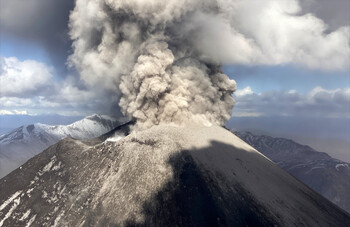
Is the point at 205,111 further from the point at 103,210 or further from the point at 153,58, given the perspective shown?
the point at 103,210

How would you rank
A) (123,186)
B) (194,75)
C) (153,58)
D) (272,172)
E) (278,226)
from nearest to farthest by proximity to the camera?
(278,226), (123,186), (272,172), (153,58), (194,75)

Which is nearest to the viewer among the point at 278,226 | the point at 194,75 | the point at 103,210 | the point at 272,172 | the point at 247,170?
the point at 278,226

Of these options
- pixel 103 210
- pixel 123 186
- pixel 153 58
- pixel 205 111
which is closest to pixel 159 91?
pixel 153 58

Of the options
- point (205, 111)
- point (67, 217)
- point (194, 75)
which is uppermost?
point (194, 75)

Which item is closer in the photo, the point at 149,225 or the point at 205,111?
the point at 149,225

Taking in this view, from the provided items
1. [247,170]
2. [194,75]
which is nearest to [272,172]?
[247,170]

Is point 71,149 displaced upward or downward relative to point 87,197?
upward
